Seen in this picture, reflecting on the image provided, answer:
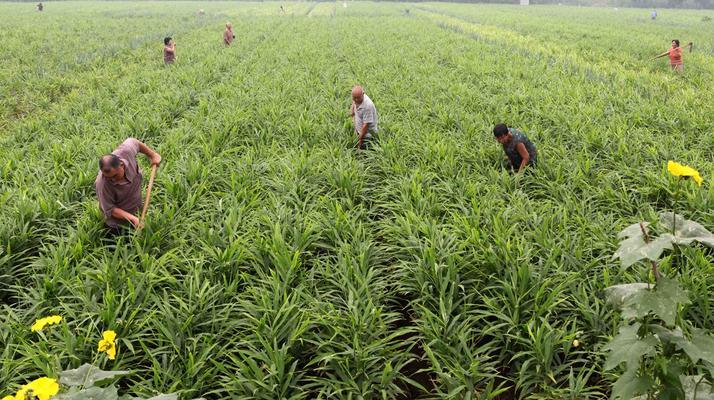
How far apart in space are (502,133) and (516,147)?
1.12 feet

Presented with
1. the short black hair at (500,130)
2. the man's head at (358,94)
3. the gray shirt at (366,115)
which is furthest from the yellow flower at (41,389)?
the gray shirt at (366,115)

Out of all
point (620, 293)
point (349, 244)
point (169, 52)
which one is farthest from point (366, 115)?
point (169, 52)

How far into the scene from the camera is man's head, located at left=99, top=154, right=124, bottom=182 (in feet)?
11.0

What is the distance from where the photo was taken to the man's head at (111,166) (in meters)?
3.36

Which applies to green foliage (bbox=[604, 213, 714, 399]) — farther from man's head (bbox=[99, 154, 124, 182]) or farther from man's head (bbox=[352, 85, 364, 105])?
man's head (bbox=[352, 85, 364, 105])

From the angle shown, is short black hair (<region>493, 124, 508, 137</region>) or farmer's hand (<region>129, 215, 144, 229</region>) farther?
short black hair (<region>493, 124, 508, 137</region>)

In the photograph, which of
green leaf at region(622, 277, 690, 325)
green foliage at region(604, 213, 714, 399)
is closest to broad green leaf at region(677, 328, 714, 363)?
green foliage at region(604, 213, 714, 399)

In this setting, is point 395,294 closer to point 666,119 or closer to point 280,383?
point 280,383

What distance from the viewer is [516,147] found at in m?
4.87

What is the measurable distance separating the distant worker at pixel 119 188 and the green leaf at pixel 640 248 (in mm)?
3458

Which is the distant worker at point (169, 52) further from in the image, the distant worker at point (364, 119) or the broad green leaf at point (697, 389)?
the broad green leaf at point (697, 389)

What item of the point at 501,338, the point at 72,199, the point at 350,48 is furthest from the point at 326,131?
the point at 350,48

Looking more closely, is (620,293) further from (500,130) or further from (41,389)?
(500,130)

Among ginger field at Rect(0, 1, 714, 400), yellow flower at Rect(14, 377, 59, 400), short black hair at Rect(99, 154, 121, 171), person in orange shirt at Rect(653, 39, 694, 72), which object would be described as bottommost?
ginger field at Rect(0, 1, 714, 400)
